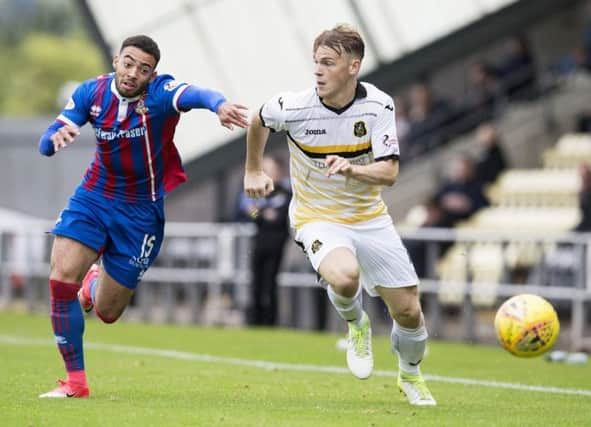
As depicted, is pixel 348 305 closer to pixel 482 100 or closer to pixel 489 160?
pixel 489 160

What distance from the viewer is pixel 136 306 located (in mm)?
21766

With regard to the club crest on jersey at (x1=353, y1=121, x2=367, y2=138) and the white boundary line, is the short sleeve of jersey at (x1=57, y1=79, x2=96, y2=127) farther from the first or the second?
the white boundary line

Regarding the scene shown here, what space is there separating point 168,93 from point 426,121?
14316 mm

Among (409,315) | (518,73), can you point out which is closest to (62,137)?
Answer: (409,315)

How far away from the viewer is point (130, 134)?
365 inches

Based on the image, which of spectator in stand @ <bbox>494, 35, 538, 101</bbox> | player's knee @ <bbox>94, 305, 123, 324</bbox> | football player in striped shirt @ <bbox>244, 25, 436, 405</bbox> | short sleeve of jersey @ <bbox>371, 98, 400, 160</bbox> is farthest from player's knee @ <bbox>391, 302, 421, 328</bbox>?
spectator in stand @ <bbox>494, 35, 538, 101</bbox>

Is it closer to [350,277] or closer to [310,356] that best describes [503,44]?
[310,356]

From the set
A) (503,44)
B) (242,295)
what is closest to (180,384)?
(242,295)

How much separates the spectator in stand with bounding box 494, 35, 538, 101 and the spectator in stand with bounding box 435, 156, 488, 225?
3.07m

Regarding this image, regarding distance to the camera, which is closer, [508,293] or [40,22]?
[508,293]

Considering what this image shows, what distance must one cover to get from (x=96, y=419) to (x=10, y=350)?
656cm

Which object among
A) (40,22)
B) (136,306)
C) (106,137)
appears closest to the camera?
(106,137)

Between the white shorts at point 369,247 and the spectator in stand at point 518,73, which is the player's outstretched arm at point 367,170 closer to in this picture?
the white shorts at point 369,247

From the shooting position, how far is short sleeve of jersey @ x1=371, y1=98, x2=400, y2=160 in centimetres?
873
